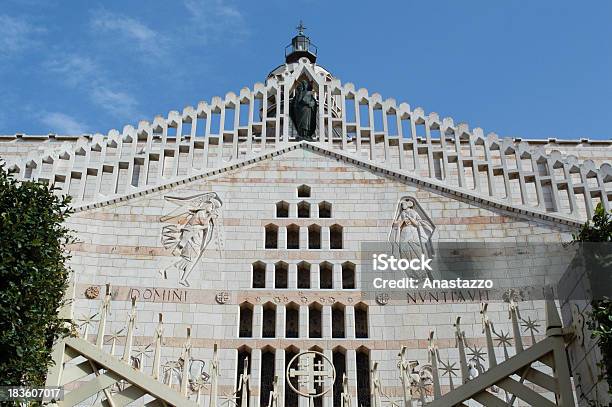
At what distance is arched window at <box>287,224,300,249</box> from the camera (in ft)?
67.0

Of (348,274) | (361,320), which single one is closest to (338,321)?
(361,320)

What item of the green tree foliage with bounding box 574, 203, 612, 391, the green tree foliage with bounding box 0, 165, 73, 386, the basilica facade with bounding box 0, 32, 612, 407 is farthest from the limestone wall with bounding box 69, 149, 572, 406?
the green tree foliage with bounding box 574, 203, 612, 391

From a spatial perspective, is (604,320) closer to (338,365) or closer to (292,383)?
(338,365)

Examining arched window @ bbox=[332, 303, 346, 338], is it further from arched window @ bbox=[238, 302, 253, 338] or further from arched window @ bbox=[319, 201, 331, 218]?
arched window @ bbox=[319, 201, 331, 218]

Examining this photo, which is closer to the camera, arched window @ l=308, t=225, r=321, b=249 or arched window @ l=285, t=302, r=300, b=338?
arched window @ l=285, t=302, r=300, b=338

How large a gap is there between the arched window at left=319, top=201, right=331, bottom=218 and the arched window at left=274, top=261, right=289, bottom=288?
1699 mm

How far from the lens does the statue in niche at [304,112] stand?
22078mm

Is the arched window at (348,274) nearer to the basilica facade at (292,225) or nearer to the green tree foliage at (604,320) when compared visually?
the basilica facade at (292,225)

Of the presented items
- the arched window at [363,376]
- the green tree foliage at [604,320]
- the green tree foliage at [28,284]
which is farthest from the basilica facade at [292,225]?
the green tree foliage at [604,320]

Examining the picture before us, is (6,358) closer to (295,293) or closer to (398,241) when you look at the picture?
(295,293)

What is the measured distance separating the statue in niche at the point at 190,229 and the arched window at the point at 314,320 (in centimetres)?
249

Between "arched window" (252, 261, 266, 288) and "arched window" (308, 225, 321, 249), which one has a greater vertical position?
"arched window" (308, 225, 321, 249)

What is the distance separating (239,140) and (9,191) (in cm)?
884

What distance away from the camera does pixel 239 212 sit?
20.5m
